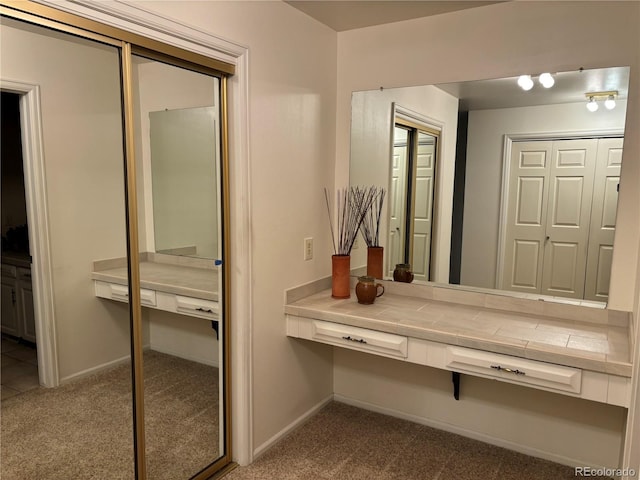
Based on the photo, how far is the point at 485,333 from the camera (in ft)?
6.82

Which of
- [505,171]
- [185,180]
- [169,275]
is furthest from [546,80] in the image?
[169,275]

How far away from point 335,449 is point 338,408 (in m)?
0.46

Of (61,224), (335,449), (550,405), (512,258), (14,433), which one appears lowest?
(335,449)

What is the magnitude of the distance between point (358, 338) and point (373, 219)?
32.1 inches

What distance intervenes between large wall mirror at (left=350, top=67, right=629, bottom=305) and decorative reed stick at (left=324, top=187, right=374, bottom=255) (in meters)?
0.08

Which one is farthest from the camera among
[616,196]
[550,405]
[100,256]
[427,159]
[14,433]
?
[427,159]

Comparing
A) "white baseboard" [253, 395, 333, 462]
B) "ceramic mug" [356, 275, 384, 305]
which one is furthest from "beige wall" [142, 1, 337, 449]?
"ceramic mug" [356, 275, 384, 305]

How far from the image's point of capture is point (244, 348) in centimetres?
228

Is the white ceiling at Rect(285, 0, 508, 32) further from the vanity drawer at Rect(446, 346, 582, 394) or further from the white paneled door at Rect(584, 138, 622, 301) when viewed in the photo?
the vanity drawer at Rect(446, 346, 582, 394)

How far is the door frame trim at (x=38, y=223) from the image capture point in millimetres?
1524

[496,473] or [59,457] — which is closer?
[59,457]

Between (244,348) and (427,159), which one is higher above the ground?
(427,159)

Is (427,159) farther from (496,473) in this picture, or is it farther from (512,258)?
(496,473)

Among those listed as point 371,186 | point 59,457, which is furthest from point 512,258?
point 59,457
